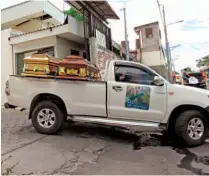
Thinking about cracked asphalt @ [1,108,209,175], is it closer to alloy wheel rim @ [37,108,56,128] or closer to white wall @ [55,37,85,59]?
alloy wheel rim @ [37,108,56,128]

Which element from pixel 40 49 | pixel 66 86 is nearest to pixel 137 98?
pixel 66 86

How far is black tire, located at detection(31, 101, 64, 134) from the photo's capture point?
20.1 ft

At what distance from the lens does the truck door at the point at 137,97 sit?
19.2 ft

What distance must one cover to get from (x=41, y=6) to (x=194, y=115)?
30.9ft

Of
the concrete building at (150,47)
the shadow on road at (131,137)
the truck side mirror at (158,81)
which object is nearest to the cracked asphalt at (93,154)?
the shadow on road at (131,137)

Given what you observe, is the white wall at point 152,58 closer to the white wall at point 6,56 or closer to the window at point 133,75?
the white wall at point 6,56

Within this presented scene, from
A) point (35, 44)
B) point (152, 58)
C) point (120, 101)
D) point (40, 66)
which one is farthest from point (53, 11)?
point (152, 58)

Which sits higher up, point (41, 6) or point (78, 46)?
point (41, 6)

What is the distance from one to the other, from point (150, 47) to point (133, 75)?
28.5m

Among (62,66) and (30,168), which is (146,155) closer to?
(30,168)

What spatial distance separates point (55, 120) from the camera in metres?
6.14

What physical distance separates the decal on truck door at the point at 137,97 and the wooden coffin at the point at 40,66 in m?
1.93

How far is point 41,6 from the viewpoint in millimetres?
12156

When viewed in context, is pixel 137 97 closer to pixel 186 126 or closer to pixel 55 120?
pixel 186 126
